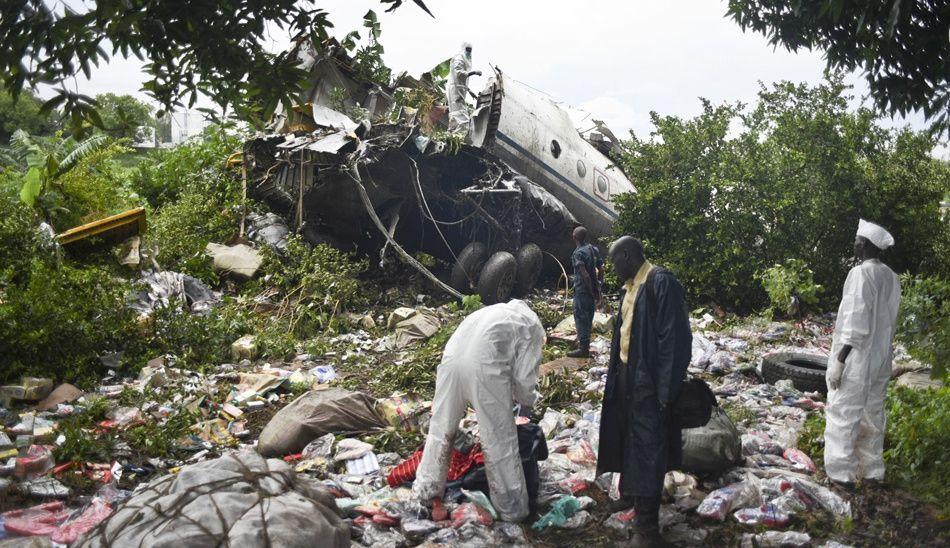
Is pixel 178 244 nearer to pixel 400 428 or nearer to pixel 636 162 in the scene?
pixel 400 428

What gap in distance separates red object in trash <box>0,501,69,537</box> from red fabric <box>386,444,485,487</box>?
1916 mm

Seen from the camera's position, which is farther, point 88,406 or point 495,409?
point 88,406

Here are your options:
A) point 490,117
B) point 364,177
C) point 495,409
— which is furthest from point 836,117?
point 495,409

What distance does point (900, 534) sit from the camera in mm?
3936

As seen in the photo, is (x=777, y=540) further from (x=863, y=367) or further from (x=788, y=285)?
(x=788, y=285)

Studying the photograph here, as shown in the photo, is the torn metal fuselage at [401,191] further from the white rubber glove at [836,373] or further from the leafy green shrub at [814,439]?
the white rubber glove at [836,373]

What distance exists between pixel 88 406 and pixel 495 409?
3.85 m

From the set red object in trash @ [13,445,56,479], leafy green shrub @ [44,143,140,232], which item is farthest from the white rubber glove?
leafy green shrub @ [44,143,140,232]

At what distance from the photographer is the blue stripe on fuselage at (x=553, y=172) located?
11697 mm

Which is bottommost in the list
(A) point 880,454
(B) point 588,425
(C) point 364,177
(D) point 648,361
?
(B) point 588,425

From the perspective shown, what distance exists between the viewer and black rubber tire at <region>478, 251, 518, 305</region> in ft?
35.4

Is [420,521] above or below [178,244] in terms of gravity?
below

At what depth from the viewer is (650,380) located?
376 cm

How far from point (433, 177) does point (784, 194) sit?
5.62 metres
